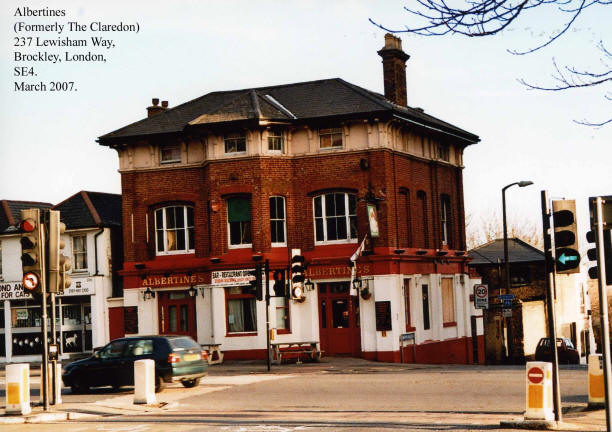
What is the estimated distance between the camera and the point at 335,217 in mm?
36625

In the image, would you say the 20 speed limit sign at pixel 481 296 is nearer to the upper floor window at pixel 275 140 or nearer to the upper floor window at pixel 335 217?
the upper floor window at pixel 335 217

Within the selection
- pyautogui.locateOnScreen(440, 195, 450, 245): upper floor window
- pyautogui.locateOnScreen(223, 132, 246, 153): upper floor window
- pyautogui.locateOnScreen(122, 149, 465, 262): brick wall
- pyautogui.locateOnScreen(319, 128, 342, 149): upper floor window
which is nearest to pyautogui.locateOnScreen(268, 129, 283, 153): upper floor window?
pyautogui.locateOnScreen(122, 149, 465, 262): brick wall

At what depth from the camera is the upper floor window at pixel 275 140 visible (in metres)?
36.7

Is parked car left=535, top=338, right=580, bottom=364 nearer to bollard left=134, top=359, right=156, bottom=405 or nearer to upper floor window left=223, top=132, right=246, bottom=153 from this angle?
upper floor window left=223, top=132, right=246, bottom=153

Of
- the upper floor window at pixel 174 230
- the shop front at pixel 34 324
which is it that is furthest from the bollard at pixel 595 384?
the shop front at pixel 34 324

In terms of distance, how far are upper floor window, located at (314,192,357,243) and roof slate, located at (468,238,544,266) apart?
2071 centimetres

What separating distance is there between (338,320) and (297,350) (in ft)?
10.1

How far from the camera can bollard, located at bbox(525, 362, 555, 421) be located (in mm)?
15055

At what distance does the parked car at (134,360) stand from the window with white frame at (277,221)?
12.2 m

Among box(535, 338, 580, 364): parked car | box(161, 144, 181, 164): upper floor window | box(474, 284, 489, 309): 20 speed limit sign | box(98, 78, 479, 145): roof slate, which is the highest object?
box(98, 78, 479, 145): roof slate

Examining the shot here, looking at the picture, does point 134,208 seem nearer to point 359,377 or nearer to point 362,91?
point 362,91

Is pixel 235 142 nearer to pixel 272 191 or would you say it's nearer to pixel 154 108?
pixel 272 191

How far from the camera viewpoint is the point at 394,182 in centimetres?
3641

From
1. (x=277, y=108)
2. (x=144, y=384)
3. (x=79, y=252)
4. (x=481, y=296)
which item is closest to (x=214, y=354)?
(x=277, y=108)
